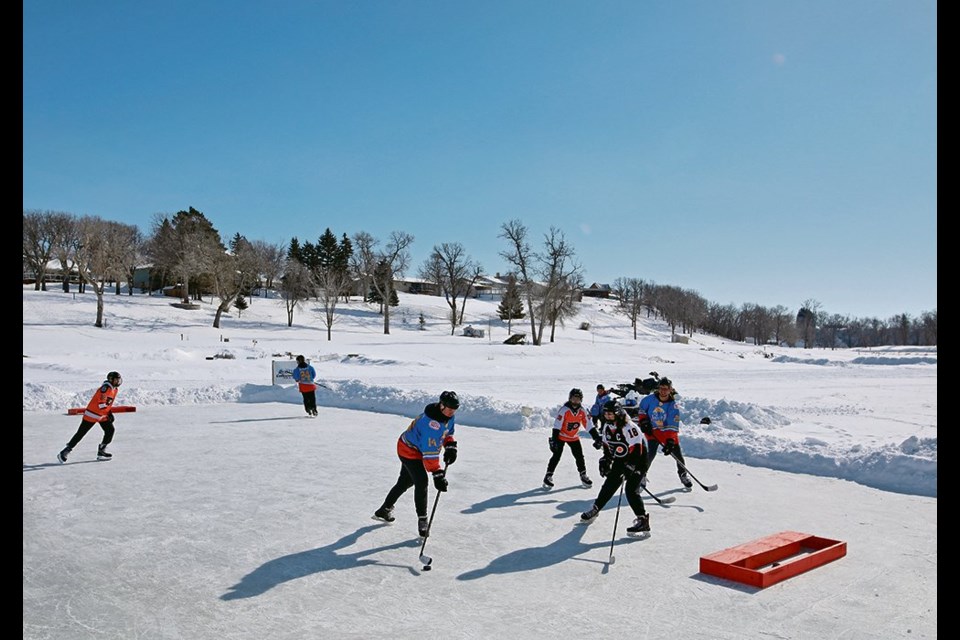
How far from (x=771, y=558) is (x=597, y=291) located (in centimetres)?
14326

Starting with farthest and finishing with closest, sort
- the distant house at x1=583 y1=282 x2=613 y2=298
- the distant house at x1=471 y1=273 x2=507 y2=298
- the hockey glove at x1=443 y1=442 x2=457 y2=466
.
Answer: the distant house at x1=583 y1=282 x2=613 y2=298, the distant house at x1=471 y1=273 x2=507 y2=298, the hockey glove at x1=443 y1=442 x2=457 y2=466

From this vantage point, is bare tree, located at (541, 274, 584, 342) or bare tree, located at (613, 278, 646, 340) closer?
bare tree, located at (541, 274, 584, 342)

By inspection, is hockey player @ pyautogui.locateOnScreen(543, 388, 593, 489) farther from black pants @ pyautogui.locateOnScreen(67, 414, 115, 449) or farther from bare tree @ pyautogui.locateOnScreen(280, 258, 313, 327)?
bare tree @ pyautogui.locateOnScreen(280, 258, 313, 327)

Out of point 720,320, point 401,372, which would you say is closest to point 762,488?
point 401,372

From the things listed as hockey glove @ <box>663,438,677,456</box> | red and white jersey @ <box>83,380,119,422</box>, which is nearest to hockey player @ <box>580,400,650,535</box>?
hockey glove @ <box>663,438,677,456</box>

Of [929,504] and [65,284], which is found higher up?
[65,284]

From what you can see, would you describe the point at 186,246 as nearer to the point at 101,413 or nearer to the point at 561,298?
the point at 561,298

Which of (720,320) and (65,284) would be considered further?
(720,320)

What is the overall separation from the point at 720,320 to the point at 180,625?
441 ft

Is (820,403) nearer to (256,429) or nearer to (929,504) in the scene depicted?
(929,504)

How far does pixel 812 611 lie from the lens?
5508mm

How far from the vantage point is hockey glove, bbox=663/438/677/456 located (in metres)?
9.45

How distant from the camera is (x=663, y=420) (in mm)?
9836

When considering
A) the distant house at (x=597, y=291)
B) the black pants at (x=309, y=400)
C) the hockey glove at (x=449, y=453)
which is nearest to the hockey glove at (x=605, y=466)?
the hockey glove at (x=449, y=453)
